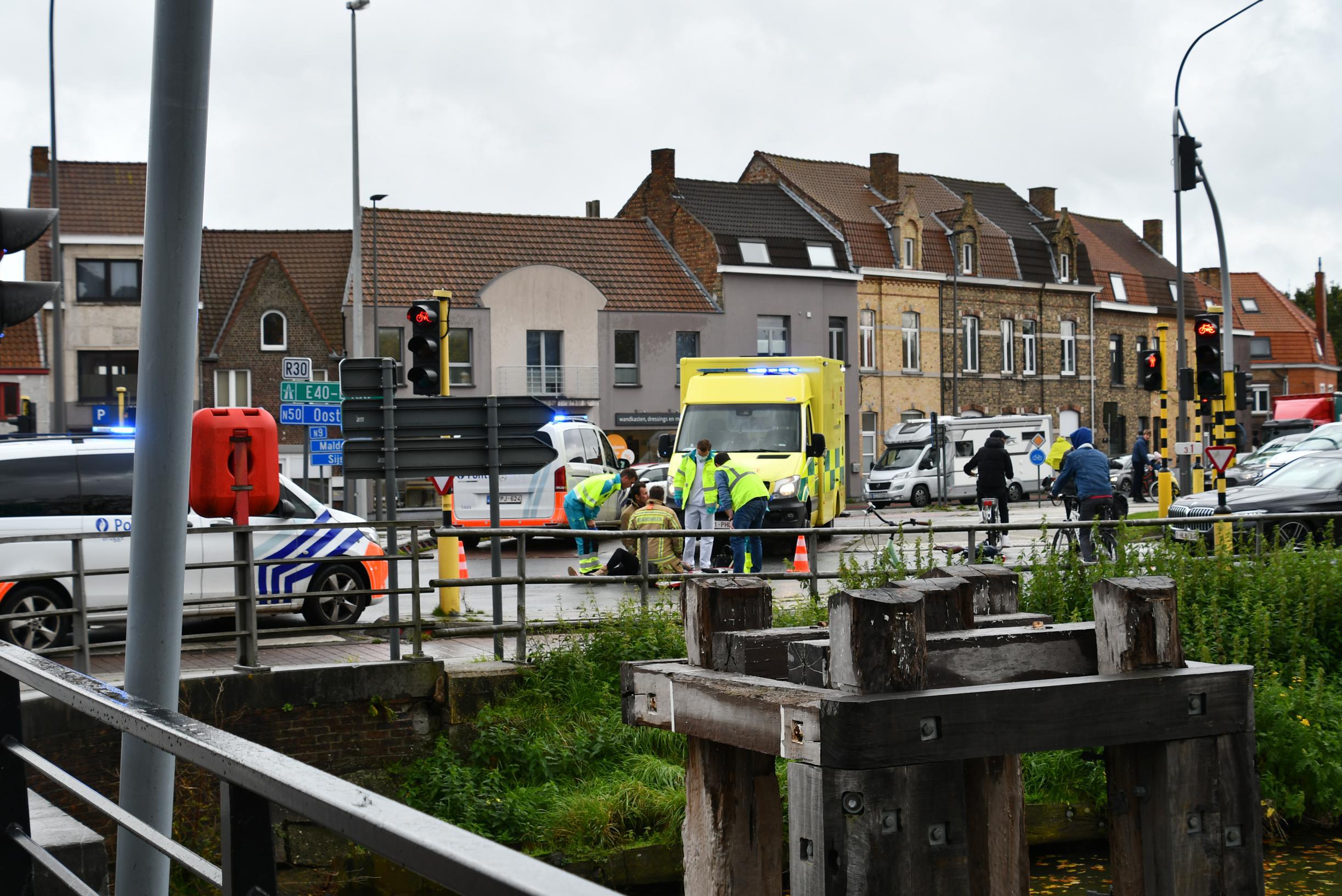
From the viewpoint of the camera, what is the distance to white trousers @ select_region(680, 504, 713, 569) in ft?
56.3

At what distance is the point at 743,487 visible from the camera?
19.1 metres

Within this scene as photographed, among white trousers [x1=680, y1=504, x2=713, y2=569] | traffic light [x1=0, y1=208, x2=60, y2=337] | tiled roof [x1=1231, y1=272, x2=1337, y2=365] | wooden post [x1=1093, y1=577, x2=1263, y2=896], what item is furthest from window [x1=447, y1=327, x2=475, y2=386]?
tiled roof [x1=1231, y1=272, x2=1337, y2=365]

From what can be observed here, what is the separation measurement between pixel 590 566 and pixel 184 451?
13579mm

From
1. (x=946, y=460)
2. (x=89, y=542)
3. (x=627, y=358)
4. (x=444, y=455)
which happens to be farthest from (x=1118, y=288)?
(x=89, y=542)

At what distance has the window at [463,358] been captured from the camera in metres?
46.2

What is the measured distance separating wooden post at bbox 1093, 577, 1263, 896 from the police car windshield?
18.6 meters

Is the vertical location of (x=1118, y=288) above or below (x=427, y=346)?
above

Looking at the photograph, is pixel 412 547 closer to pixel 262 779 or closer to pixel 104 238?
pixel 262 779

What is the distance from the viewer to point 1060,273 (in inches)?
2362

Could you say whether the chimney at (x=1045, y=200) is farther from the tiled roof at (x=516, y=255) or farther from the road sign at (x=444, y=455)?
the road sign at (x=444, y=455)

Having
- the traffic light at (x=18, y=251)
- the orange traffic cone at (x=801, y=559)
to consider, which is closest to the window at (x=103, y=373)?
the orange traffic cone at (x=801, y=559)

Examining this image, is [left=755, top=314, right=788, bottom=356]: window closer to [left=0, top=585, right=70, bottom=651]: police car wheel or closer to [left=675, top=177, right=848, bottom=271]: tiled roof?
[left=675, top=177, right=848, bottom=271]: tiled roof

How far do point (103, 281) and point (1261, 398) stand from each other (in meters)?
63.1

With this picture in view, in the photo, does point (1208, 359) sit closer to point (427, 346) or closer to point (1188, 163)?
point (1188, 163)
